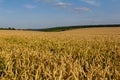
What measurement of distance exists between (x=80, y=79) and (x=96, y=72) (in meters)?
0.19

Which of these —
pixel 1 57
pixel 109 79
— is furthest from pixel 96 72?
pixel 1 57

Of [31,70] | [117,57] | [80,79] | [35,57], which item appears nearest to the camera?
[80,79]

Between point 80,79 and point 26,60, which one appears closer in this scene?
point 80,79

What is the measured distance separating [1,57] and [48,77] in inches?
83.1

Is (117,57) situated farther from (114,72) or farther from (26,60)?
(114,72)

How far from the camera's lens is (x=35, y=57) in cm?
464

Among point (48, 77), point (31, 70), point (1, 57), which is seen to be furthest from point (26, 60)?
point (48, 77)

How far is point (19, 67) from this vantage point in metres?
3.87

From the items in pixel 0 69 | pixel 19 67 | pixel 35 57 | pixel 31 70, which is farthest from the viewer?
pixel 35 57

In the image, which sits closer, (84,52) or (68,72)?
(68,72)

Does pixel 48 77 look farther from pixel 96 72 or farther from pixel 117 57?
pixel 117 57

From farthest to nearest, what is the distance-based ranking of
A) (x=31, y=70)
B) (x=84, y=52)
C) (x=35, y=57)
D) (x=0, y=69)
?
(x=84, y=52) < (x=35, y=57) < (x=0, y=69) < (x=31, y=70)

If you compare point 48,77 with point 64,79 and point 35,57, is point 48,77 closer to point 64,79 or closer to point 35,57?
point 64,79

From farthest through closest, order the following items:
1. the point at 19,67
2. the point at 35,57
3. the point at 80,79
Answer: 1. the point at 35,57
2. the point at 19,67
3. the point at 80,79
